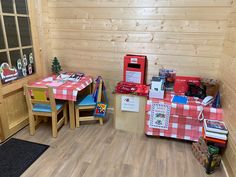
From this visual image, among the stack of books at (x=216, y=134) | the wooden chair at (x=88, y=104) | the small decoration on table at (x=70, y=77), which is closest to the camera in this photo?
the stack of books at (x=216, y=134)

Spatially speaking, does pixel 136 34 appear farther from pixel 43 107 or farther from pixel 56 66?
pixel 43 107

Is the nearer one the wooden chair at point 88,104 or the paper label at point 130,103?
the paper label at point 130,103

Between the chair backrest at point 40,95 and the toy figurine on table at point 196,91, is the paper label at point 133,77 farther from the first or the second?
the chair backrest at point 40,95

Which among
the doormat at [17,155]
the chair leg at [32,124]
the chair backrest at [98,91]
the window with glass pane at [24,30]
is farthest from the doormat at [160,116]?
the window with glass pane at [24,30]

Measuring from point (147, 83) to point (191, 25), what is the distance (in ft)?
3.33

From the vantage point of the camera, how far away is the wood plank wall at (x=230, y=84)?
186 centimetres

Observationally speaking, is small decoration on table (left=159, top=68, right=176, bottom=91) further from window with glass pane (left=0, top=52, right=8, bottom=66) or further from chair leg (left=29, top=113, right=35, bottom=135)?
window with glass pane (left=0, top=52, right=8, bottom=66)

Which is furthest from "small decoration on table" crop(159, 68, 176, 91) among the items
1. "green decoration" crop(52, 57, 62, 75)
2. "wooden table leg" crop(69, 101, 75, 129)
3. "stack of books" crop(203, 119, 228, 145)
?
"green decoration" crop(52, 57, 62, 75)

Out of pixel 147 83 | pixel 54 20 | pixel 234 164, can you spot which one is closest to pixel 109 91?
pixel 147 83

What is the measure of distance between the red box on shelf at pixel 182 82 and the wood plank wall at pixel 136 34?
7.1 inches

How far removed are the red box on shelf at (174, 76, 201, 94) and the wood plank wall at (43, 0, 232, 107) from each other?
181mm

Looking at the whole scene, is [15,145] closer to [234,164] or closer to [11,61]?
[11,61]

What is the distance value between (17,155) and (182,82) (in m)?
2.22

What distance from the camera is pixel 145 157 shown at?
2.18 metres
